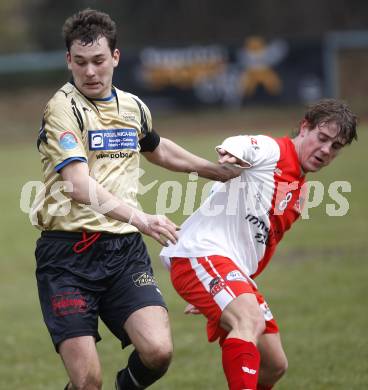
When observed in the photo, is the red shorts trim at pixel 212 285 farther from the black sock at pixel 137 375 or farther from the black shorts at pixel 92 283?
the black sock at pixel 137 375

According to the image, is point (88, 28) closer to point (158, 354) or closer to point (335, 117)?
point (335, 117)

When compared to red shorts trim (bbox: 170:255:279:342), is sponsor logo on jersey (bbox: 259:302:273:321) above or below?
below

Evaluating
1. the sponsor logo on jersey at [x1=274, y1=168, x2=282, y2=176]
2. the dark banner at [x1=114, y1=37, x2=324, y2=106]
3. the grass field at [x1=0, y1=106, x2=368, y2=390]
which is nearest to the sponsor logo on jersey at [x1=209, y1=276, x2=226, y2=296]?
the sponsor logo on jersey at [x1=274, y1=168, x2=282, y2=176]

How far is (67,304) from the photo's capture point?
15.7ft

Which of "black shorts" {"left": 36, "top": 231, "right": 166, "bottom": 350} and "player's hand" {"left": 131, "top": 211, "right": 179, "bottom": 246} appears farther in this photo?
"black shorts" {"left": 36, "top": 231, "right": 166, "bottom": 350}

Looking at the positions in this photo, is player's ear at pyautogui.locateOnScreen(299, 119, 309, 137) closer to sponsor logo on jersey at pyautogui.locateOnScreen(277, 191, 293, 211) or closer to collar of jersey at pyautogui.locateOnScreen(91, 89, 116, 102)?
sponsor logo on jersey at pyautogui.locateOnScreen(277, 191, 293, 211)

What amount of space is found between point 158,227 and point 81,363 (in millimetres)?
794

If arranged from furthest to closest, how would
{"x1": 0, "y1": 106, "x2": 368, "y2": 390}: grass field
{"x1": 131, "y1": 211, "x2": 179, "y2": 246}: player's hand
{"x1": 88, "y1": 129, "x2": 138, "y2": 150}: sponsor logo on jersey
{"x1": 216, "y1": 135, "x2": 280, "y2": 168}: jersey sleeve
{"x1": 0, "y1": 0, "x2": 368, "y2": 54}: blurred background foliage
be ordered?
{"x1": 0, "y1": 0, "x2": 368, "y2": 54}: blurred background foliage < {"x1": 0, "y1": 106, "x2": 368, "y2": 390}: grass field < {"x1": 216, "y1": 135, "x2": 280, "y2": 168}: jersey sleeve < {"x1": 88, "y1": 129, "x2": 138, "y2": 150}: sponsor logo on jersey < {"x1": 131, "y1": 211, "x2": 179, "y2": 246}: player's hand

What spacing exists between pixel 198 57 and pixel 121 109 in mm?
22964

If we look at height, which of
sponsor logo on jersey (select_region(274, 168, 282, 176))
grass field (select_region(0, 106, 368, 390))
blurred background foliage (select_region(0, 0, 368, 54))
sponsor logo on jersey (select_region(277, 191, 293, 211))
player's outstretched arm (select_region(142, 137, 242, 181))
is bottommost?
grass field (select_region(0, 106, 368, 390))

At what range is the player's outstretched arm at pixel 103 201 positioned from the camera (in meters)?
4.52

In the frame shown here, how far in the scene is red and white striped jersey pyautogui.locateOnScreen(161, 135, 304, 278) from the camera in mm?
5164

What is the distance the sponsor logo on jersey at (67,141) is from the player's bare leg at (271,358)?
154 cm

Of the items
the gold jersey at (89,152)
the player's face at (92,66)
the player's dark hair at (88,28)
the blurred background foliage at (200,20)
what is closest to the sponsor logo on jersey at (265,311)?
the gold jersey at (89,152)
